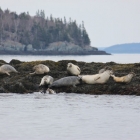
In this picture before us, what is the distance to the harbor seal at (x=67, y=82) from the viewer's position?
21.8m

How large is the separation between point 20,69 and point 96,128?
12.7 metres

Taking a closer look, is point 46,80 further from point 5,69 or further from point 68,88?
point 5,69

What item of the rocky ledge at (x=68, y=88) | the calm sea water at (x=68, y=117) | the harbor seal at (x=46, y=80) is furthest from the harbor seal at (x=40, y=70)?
the calm sea water at (x=68, y=117)

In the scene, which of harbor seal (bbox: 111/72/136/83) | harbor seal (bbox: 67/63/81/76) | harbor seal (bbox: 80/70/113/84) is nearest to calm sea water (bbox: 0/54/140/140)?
harbor seal (bbox: 80/70/113/84)

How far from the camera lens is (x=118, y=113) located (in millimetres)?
16688

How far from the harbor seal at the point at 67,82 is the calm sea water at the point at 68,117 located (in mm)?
628

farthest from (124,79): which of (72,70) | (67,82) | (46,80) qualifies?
(46,80)

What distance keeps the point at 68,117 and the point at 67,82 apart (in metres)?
5.80


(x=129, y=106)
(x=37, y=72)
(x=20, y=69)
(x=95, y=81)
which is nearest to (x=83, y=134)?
(x=129, y=106)

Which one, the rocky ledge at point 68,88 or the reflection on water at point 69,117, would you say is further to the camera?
the rocky ledge at point 68,88

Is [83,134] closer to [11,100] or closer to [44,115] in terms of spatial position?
[44,115]

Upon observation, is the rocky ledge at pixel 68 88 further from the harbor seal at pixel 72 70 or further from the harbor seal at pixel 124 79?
the harbor seal at pixel 72 70

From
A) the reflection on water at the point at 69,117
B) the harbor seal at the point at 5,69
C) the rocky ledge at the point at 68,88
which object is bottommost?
the reflection on water at the point at 69,117

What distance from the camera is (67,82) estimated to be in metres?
21.8
